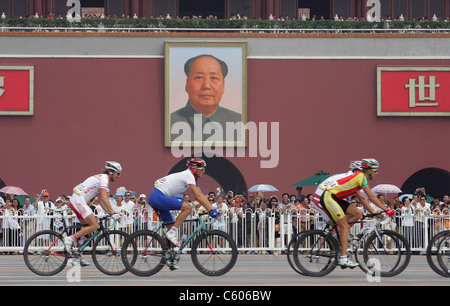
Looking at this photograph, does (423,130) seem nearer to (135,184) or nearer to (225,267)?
(135,184)

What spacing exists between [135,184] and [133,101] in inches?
117

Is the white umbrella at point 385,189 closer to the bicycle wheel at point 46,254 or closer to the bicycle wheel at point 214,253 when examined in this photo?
the bicycle wheel at point 214,253

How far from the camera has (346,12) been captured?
3672cm

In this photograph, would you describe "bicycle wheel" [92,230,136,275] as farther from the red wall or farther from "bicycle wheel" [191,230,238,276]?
the red wall

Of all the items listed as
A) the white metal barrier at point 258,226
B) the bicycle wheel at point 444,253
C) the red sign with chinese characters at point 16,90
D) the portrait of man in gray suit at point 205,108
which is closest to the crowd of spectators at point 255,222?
the white metal barrier at point 258,226

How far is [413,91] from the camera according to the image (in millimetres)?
30281

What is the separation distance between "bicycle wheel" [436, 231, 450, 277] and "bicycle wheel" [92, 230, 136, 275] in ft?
15.3

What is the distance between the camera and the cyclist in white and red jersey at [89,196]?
12852 mm

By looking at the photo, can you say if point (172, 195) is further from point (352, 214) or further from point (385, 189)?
point (385, 189)

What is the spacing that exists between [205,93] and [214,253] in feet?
58.6

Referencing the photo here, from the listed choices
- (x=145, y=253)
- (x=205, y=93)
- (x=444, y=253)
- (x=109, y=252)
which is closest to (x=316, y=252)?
(x=444, y=253)

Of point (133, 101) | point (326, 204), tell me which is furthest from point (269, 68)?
point (326, 204)
